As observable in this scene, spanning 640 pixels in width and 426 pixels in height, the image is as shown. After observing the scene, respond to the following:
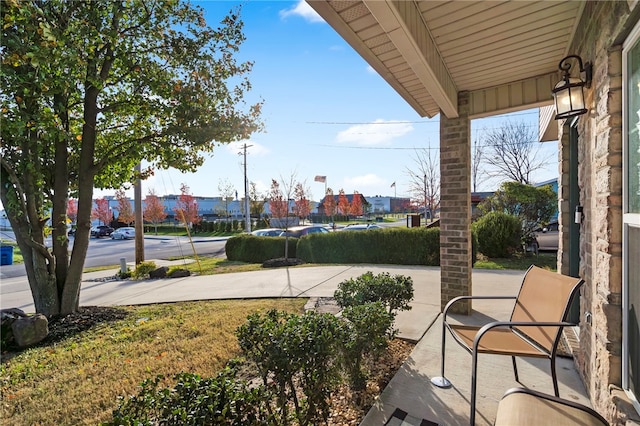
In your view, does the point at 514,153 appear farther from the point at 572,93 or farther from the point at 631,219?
the point at 631,219

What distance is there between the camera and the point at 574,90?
2219mm

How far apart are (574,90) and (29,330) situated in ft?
20.7

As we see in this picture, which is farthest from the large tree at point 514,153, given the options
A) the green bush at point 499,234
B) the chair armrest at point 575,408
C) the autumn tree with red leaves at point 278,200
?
the chair armrest at point 575,408

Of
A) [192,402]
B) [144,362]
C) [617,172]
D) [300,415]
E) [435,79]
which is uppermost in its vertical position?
[435,79]

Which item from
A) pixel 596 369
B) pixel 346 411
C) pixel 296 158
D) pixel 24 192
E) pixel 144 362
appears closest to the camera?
pixel 596 369

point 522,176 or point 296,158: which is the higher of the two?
point 296,158

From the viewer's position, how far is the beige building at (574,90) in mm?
1543

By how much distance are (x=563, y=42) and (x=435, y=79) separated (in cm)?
109

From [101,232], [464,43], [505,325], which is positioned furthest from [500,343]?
[101,232]

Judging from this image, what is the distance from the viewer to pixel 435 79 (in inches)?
102

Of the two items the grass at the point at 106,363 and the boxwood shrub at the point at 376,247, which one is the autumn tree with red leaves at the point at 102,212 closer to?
the boxwood shrub at the point at 376,247

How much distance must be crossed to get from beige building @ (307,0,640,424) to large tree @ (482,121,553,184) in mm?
16051

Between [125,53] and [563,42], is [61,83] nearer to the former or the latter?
[125,53]

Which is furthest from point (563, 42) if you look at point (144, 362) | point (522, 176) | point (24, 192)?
point (522, 176)
